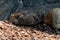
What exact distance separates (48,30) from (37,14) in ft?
1.45

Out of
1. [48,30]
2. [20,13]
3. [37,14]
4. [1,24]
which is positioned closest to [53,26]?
[48,30]

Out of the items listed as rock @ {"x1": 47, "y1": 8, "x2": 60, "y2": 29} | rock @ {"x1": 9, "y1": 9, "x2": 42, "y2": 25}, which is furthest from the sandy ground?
rock @ {"x1": 47, "y1": 8, "x2": 60, "y2": 29}

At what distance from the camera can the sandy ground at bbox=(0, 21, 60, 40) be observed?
3.04 metres

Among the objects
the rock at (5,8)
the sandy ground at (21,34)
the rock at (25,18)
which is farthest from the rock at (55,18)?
the rock at (5,8)

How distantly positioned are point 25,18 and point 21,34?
60 centimetres

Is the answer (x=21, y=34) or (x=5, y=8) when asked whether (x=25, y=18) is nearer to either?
(x=5, y=8)

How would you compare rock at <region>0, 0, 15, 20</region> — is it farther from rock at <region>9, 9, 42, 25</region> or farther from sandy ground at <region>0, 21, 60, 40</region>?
sandy ground at <region>0, 21, 60, 40</region>

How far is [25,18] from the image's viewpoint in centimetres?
372

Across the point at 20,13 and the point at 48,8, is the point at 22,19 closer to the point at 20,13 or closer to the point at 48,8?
the point at 20,13

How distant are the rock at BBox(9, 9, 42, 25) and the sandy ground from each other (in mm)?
214

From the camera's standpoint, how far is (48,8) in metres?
4.23

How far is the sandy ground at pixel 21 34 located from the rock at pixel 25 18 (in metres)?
0.21

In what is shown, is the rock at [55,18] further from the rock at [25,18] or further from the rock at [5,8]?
the rock at [5,8]

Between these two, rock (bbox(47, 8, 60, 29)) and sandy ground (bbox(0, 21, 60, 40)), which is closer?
sandy ground (bbox(0, 21, 60, 40))
